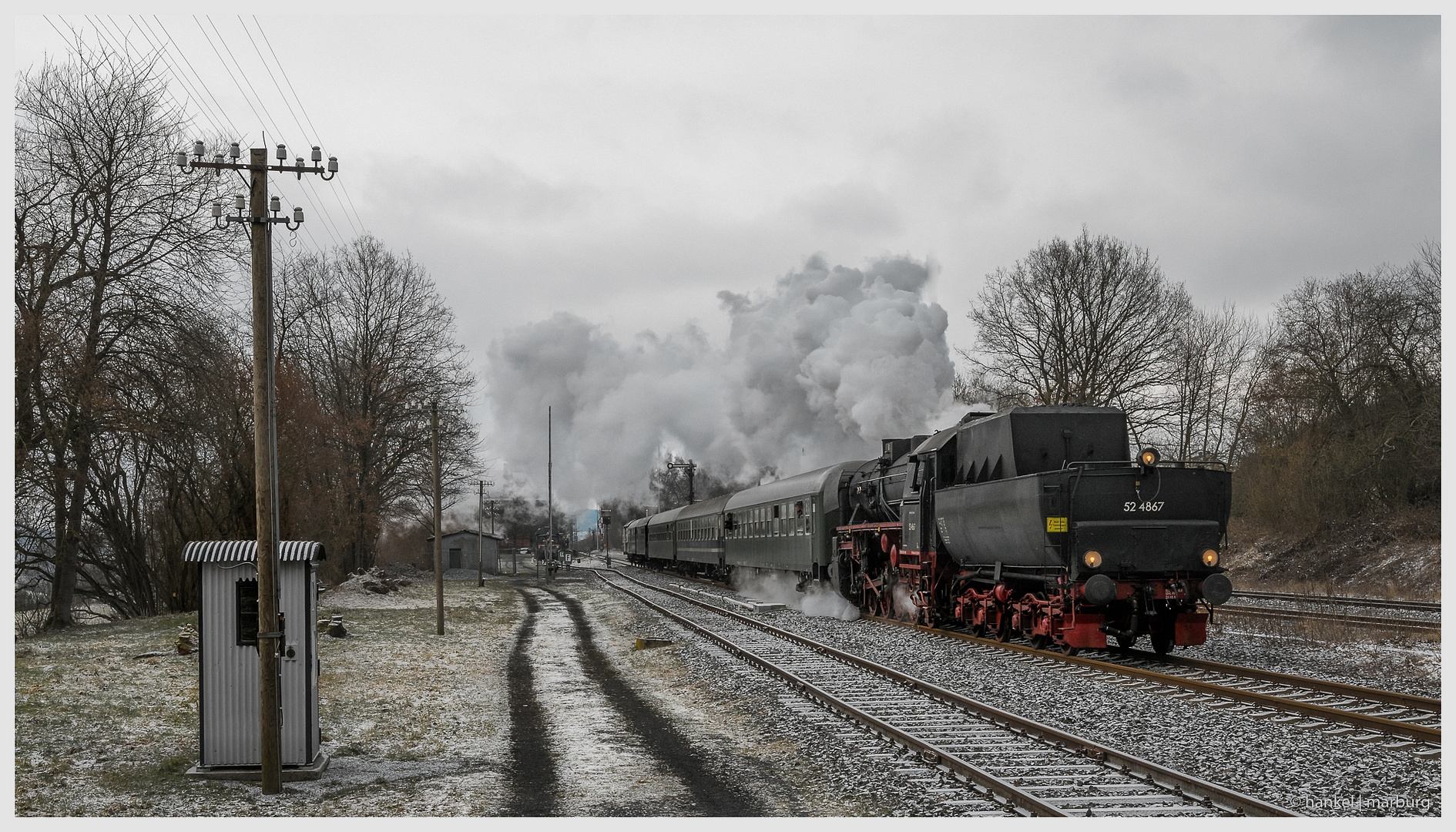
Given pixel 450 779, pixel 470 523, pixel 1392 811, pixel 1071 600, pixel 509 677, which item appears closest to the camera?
pixel 1392 811

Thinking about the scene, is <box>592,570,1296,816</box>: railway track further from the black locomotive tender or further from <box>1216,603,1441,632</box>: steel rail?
<box>1216,603,1441,632</box>: steel rail

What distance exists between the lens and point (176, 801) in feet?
24.6

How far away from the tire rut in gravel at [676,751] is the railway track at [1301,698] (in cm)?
501

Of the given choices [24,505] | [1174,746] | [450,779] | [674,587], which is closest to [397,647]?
[24,505]

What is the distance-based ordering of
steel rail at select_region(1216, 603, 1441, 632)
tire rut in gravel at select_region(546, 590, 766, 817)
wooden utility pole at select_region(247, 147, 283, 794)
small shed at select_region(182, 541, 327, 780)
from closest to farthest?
1. tire rut in gravel at select_region(546, 590, 766, 817)
2. wooden utility pole at select_region(247, 147, 283, 794)
3. small shed at select_region(182, 541, 327, 780)
4. steel rail at select_region(1216, 603, 1441, 632)

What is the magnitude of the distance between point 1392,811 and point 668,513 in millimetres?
43350

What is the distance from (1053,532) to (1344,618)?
766cm

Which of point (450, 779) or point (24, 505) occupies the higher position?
point (24, 505)

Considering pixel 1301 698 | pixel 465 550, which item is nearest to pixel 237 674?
pixel 1301 698

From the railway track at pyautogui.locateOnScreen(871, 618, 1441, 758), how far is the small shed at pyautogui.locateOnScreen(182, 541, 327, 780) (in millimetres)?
8192

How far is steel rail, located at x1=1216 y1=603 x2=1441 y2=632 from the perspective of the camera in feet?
51.7

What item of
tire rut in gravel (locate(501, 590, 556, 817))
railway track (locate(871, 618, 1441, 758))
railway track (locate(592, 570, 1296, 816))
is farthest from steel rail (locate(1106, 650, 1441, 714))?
tire rut in gravel (locate(501, 590, 556, 817))

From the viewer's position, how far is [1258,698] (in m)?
9.71

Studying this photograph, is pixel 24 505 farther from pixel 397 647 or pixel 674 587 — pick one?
pixel 674 587
